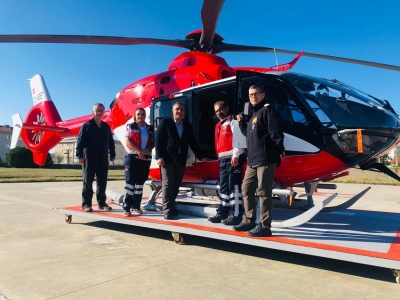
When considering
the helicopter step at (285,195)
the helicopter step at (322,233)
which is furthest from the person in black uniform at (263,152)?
the helicopter step at (285,195)

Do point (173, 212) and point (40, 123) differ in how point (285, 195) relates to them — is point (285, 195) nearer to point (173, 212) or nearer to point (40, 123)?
point (173, 212)

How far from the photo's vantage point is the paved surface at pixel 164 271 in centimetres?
283

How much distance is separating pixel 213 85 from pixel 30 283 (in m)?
3.43

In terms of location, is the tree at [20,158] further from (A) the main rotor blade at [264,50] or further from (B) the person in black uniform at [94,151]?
(A) the main rotor blade at [264,50]

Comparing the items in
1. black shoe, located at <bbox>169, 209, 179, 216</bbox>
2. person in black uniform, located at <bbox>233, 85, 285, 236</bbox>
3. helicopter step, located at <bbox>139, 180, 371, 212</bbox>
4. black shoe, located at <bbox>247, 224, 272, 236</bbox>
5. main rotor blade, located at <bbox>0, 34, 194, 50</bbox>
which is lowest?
black shoe, located at <bbox>247, 224, 272, 236</bbox>

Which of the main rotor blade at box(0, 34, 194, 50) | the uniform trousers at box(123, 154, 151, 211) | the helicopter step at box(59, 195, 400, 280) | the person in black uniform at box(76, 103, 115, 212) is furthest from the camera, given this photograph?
the person in black uniform at box(76, 103, 115, 212)

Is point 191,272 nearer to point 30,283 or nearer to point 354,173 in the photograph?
point 30,283

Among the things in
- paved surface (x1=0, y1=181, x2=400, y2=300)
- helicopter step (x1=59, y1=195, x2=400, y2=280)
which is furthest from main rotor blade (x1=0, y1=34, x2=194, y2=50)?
paved surface (x1=0, y1=181, x2=400, y2=300)

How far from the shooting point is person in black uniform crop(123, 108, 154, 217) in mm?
5207

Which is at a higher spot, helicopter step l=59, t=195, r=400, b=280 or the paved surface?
helicopter step l=59, t=195, r=400, b=280

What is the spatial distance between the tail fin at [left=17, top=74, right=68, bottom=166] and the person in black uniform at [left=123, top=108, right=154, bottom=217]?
550cm

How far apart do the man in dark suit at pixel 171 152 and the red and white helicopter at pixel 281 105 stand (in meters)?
0.48

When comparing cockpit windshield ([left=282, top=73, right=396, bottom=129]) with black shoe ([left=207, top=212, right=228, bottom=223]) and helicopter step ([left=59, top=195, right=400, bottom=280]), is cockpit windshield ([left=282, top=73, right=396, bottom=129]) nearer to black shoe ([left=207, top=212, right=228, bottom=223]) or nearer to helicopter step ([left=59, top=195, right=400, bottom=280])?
helicopter step ([left=59, top=195, right=400, bottom=280])

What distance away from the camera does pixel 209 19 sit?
5.58 metres
